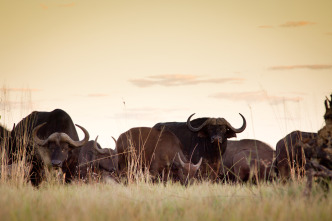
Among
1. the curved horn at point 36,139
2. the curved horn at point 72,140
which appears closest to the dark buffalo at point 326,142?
the curved horn at point 72,140

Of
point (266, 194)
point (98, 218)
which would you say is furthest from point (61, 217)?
point (266, 194)

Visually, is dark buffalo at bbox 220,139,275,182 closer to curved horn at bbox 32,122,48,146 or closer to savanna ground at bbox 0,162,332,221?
curved horn at bbox 32,122,48,146

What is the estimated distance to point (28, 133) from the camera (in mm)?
13281

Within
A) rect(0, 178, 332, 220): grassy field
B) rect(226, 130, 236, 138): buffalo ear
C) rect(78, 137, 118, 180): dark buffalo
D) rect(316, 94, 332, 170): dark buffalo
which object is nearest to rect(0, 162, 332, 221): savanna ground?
rect(0, 178, 332, 220): grassy field

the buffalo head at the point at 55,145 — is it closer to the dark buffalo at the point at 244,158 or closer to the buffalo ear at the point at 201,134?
the buffalo ear at the point at 201,134

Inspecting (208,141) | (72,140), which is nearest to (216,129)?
(208,141)

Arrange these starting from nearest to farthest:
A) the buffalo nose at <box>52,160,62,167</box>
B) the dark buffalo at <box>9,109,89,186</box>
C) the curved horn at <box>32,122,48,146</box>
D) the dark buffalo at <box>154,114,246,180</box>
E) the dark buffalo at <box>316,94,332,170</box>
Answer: the dark buffalo at <box>316,94,332,170</box>
the buffalo nose at <box>52,160,62,167</box>
the dark buffalo at <box>9,109,89,186</box>
the curved horn at <box>32,122,48,146</box>
the dark buffalo at <box>154,114,246,180</box>

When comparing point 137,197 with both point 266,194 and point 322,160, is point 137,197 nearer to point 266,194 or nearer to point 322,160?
point 266,194

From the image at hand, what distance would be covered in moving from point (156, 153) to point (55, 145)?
10.7 ft

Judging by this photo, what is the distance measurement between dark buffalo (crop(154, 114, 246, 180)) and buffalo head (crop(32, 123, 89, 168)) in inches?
134

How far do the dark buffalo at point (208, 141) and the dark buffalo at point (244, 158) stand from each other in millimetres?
476

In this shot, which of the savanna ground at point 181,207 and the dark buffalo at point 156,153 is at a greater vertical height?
the dark buffalo at point 156,153

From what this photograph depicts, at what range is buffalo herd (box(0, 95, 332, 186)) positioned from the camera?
1186cm

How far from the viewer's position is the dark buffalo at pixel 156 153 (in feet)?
43.6
